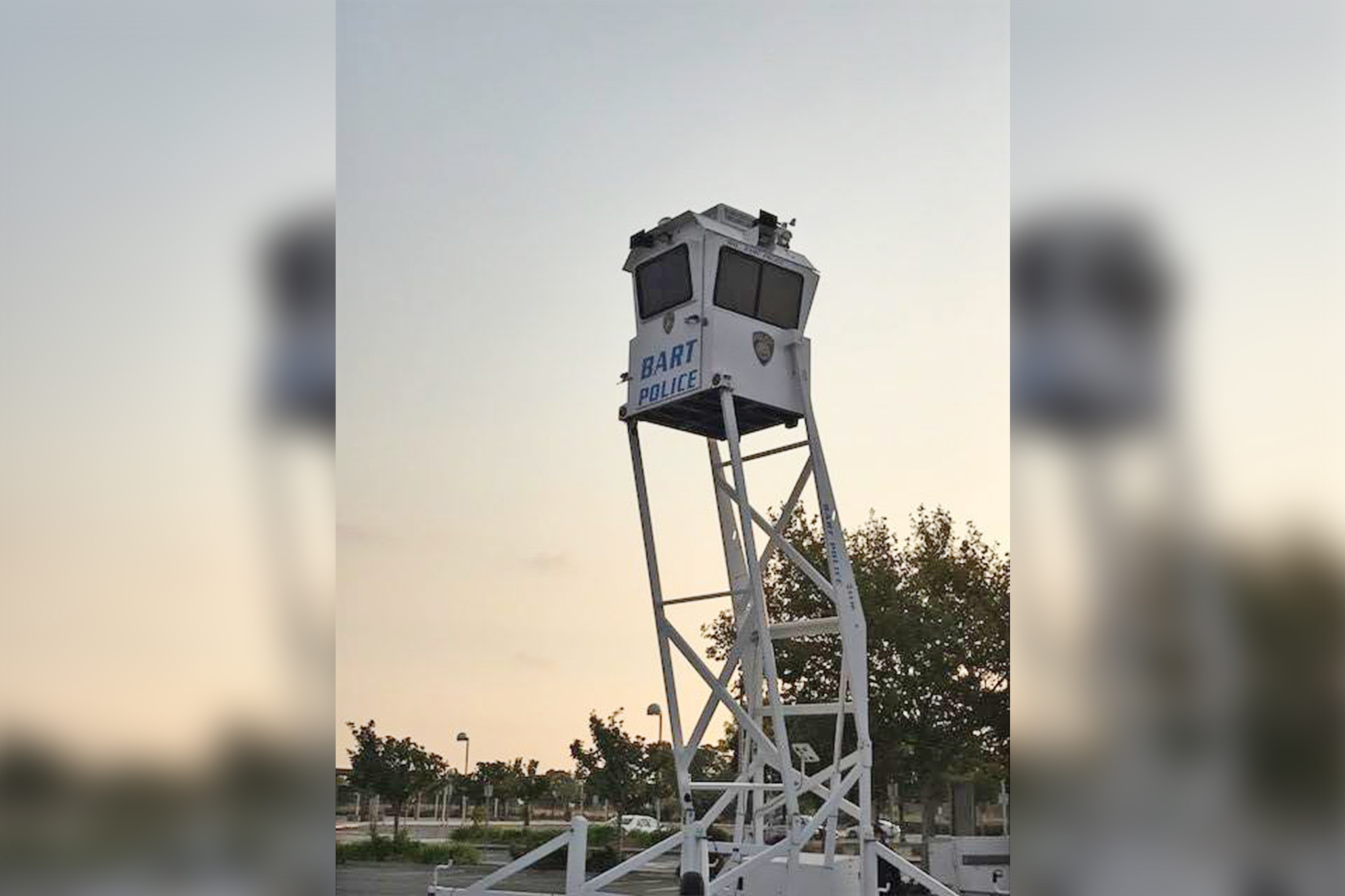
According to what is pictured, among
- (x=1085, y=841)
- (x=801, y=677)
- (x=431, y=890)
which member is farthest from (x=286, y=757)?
(x=801, y=677)

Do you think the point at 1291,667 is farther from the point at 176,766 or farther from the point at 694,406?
the point at 694,406

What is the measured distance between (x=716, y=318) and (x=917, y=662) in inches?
866

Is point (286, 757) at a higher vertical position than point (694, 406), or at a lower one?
lower

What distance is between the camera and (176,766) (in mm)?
2348

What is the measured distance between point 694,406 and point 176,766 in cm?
1278

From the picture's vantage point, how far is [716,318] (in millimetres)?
14383

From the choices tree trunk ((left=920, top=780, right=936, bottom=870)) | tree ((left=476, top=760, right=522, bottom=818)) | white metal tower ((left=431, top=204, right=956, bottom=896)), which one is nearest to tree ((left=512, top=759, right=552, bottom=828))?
tree ((left=476, top=760, right=522, bottom=818))

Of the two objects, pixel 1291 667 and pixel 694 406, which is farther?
pixel 694 406

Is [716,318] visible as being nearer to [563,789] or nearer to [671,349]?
[671,349]

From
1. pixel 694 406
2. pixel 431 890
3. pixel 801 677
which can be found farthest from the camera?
pixel 801 677

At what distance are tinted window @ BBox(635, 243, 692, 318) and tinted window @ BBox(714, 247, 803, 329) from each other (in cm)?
42

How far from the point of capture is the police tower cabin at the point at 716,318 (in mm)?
14352

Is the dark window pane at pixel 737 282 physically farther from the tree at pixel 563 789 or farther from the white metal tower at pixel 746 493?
the tree at pixel 563 789

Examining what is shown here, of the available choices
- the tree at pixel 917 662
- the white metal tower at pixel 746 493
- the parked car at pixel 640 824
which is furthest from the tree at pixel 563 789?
the white metal tower at pixel 746 493
